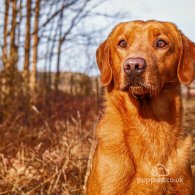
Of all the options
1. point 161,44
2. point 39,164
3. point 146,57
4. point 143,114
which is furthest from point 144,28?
point 39,164

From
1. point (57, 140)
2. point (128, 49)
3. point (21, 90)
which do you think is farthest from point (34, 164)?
point (21, 90)

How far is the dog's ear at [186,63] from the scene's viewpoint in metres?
4.41

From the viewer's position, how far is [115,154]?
3979mm

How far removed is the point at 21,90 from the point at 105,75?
5.90 metres

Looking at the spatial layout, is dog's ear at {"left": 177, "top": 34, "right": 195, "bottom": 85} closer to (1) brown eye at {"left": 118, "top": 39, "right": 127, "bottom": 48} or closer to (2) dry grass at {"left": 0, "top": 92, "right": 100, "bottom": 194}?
(1) brown eye at {"left": 118, "top": 39, "right": 127, "bottom": 48}

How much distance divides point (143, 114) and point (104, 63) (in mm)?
741

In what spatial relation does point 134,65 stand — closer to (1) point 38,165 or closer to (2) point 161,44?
(2) point 161,44

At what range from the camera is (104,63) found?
15.1 feet

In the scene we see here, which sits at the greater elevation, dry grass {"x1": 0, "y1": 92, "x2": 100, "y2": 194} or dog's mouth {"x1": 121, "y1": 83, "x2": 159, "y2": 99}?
dog's mouth {"x1": 121, "y1": 83, "x2": 159, "y2": 99}

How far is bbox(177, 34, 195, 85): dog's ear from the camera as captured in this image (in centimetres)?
441

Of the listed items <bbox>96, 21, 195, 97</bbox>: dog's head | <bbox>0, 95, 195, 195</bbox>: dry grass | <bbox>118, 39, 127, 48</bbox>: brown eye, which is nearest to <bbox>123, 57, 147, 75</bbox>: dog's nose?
<bbox>96, 21, 195, 97</bbox>: dog's head

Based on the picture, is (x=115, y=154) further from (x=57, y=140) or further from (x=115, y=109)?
(x=57, y=140)

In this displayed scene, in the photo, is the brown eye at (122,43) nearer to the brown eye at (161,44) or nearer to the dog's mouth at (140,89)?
the brown eye at (161,44)

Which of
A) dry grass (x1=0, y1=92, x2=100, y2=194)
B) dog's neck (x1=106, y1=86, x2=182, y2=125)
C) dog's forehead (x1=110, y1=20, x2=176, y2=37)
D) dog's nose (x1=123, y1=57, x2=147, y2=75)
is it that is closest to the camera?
dog's nose (x1=123, y1=57, x2=147, y2=75)
